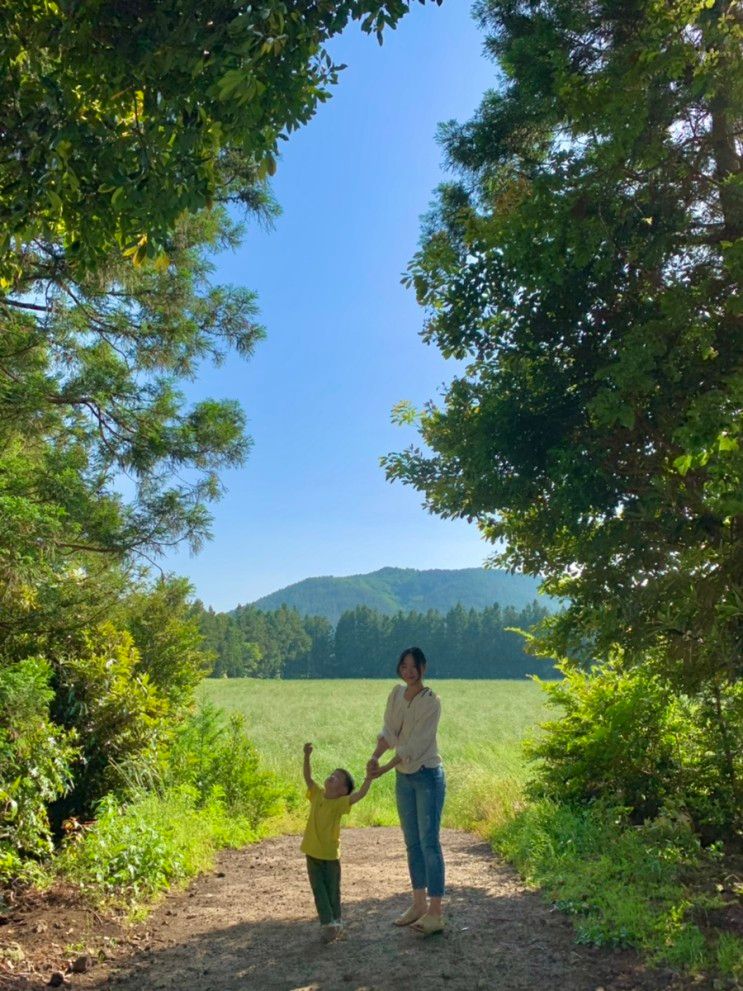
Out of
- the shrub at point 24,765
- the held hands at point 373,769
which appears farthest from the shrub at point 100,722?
the held hands at point 373,769

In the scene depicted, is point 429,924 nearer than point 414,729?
Yes

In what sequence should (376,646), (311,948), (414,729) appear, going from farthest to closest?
1. (376,646)
2. (414,729)
3. (311,948)

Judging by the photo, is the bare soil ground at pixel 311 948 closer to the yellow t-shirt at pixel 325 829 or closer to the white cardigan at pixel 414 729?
the yellow t-shirt at pixel 325 829

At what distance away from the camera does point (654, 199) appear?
20.2ft

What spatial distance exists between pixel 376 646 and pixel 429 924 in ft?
287

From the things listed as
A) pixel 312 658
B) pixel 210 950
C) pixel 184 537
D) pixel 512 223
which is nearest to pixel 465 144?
pixel 512 223

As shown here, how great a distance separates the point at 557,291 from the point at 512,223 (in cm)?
70

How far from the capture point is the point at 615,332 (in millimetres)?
6258

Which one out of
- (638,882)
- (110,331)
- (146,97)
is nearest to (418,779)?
(638,882)

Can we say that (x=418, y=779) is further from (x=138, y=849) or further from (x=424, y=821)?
(x=138, y=849)

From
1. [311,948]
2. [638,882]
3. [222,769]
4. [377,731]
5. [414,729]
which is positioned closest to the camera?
[311,948]

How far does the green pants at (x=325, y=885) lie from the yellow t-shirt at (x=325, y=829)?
60mm

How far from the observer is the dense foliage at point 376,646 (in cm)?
8475

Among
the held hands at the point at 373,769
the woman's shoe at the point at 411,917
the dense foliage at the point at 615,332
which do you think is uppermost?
the dense foliage at the point at 615,332
